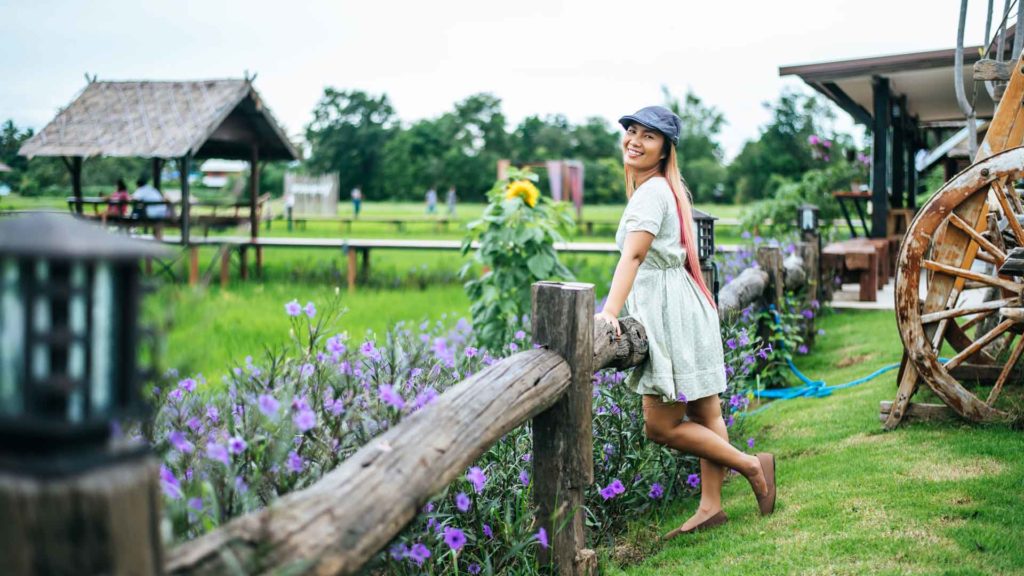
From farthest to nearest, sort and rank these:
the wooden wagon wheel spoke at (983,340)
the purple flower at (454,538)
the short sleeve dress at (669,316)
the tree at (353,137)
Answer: the tree at (353,137) < the wooden wagon wheel spoke at (983,340) < the short sleeve dress at (669,316) < the purple flower at (454,538)

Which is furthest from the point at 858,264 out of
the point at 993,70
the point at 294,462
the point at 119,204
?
the point at 119,204

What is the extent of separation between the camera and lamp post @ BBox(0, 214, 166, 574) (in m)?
1.14

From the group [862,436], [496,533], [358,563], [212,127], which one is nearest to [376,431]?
[496,533]

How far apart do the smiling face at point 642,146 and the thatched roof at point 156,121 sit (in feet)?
36.9

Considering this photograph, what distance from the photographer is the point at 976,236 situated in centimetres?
402

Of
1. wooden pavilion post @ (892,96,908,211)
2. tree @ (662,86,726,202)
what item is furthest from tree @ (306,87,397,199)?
wooden pavilion post @ (892,96,908,211)

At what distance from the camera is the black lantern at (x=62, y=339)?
1139 millimetres

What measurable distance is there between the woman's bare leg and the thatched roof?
37.5ft

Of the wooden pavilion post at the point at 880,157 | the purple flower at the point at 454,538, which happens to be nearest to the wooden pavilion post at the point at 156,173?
the wooden pavilion post at the point at 880,157

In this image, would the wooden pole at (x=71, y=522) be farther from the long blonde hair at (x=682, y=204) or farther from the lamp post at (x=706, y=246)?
the lamp post at (x=706, y=246)

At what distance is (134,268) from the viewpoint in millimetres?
1236

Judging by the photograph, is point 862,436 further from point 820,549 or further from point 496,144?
point 496,144

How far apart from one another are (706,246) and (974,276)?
1.22m

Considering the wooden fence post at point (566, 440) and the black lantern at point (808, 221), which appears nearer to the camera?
the wooden fence post at point (566, 440)
